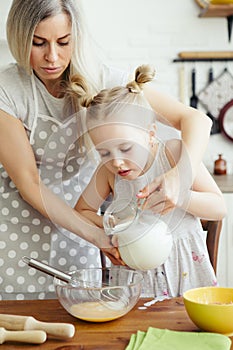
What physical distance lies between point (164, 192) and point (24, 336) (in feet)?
1.44

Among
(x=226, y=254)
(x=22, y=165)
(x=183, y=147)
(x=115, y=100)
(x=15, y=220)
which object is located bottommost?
(x=226, y=254)

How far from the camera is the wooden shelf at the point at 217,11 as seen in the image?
3.38 metres

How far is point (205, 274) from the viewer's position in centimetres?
188

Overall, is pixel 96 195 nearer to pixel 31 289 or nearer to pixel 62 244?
pixel 62 244

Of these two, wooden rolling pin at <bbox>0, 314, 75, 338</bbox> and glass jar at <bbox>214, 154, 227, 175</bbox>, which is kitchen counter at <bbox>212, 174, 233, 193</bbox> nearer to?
glass jar at <bbox>214, 154, 227, 175</bbox>

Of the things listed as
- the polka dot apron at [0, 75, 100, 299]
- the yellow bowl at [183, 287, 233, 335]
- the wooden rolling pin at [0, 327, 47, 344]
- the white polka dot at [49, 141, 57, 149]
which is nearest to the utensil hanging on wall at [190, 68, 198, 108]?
the polka dot apron at [0, 75, 100, 299]

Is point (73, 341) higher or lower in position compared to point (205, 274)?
higher

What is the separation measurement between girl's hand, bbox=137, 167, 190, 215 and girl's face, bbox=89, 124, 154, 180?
0.04 meters

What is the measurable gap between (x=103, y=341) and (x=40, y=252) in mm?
677

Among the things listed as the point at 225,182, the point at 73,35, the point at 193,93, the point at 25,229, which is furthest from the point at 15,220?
the point at 193,93

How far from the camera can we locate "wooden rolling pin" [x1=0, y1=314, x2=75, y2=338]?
130cm

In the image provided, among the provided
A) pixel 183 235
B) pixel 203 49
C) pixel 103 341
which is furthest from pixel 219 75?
pixel 103 341

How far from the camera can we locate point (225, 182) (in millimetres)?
3248

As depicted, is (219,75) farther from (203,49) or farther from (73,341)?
(73,341)
